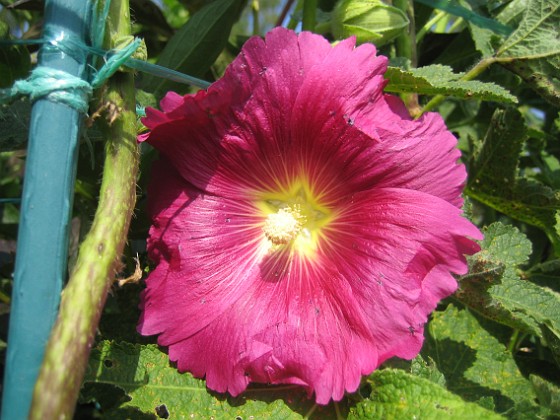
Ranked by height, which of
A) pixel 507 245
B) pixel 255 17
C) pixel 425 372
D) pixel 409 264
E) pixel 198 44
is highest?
pixel 255 17

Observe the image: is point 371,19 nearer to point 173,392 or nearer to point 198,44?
point 198,44

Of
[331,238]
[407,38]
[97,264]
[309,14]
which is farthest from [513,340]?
[97,264]

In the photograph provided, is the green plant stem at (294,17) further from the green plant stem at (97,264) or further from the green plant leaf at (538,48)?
the green plant stem at (97,264)

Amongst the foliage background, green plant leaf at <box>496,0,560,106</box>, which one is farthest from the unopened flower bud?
green plant leaf at <box>496,0,560,106</box>

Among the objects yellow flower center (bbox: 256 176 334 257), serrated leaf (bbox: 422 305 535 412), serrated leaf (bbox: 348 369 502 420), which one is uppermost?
yellow flower center (bbox: 256 176 334 257)

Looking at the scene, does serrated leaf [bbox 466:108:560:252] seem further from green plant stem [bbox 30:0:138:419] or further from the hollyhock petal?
green plant stem [bbox 30:0:138:419]

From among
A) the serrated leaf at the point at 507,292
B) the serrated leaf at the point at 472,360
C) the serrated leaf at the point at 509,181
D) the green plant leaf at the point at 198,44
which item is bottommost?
the serrated leaf at the point at 472,360

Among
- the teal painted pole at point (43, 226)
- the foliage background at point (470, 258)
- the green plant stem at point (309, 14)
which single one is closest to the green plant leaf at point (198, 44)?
the foliage background at point (470, 258)
